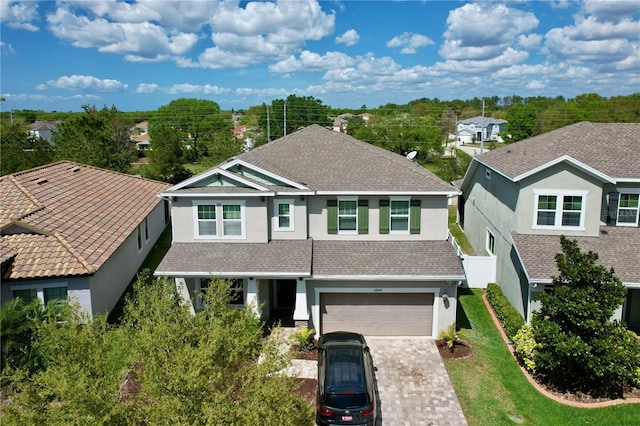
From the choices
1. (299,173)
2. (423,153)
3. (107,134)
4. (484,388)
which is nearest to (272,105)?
(423,153)

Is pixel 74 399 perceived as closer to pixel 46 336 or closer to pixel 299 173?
pixel 46 336

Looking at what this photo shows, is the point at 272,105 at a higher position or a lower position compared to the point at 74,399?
higher

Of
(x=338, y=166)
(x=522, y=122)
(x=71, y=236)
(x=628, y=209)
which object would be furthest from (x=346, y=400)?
(x=522, y=122)

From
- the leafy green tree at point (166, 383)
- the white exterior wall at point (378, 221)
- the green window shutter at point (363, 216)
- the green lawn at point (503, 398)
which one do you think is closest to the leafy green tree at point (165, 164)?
A: the white exterior wall at point (378, 221)

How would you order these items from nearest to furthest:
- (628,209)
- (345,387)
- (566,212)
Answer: (345,387)
(566,212)
(628,209)

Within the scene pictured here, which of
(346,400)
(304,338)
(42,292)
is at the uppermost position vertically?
(42,292)

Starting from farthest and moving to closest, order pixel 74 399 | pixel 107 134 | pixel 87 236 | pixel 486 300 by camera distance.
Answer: pixel 107 134 → pixel 486 300 → pixel 87 236 → pixel 74 399

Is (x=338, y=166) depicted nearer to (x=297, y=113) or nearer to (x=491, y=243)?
(x=491, y=243)
